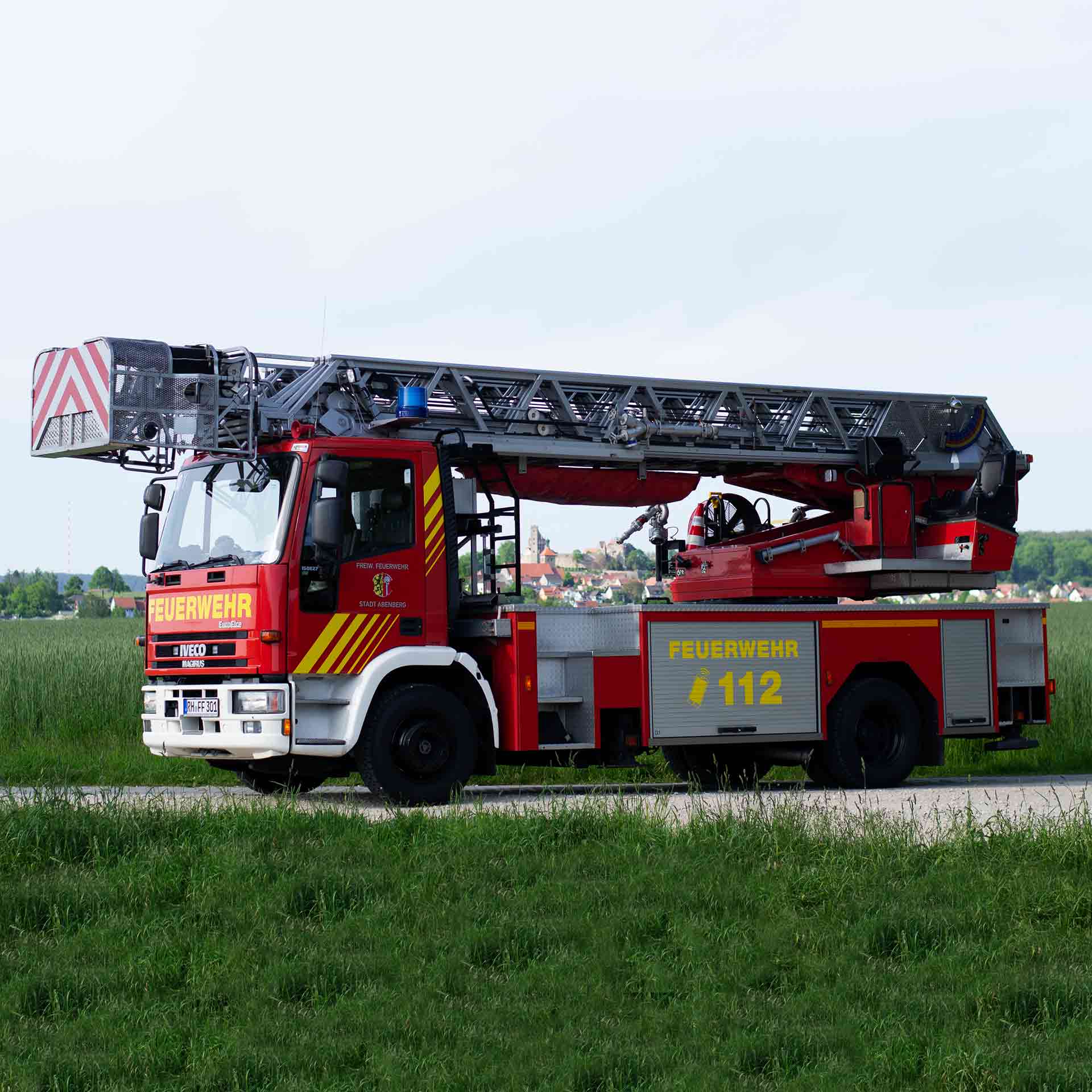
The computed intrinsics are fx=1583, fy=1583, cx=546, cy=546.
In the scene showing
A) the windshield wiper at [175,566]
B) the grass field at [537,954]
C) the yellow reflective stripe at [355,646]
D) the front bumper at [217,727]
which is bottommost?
the grass field at [537,954]

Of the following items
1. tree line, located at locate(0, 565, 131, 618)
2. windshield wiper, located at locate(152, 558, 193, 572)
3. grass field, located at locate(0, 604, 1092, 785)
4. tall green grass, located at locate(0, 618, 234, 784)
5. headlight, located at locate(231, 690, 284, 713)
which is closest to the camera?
headlight, located at locate(231, 690, 284, 713)

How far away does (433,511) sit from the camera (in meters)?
13.2


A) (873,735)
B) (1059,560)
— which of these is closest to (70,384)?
(873,735)

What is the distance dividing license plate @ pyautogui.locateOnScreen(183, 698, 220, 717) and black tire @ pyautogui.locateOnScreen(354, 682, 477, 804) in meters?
1.18

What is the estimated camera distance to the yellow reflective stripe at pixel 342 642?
1259 cm

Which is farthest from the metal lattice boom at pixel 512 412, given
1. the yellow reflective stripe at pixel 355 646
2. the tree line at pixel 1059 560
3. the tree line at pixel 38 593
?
the tree line at pixel 38 593

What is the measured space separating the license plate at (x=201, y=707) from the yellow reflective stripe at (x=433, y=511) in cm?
223

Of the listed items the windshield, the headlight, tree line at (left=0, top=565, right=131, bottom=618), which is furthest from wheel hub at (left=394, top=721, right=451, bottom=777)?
tree line at (left=0, top=565, right=131, bottom=618)

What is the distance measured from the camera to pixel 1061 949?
730cm

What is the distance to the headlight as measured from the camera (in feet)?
40.5

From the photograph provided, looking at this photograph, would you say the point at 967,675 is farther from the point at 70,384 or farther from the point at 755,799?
the point at 70,384

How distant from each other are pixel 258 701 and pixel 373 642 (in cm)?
104

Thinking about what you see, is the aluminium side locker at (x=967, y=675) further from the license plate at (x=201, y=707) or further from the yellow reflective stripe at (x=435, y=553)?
the license plate at (x=201, y=707)

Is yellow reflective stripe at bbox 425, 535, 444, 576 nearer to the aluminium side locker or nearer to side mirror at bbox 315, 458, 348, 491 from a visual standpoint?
side mirror at bbox 315, 458, 348, 491
